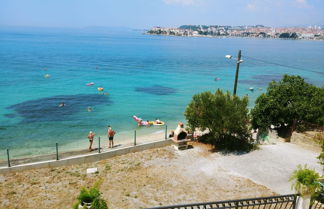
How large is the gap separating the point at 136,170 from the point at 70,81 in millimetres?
40015

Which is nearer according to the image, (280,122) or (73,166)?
(73,166)

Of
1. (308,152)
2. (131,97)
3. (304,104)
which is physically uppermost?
(304,104)

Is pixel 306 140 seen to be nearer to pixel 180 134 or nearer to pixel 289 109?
pixel 289 109

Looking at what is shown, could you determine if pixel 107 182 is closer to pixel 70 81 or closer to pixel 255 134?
pixel 255 134

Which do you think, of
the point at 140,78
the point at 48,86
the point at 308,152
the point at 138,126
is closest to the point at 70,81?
the point at 48,86

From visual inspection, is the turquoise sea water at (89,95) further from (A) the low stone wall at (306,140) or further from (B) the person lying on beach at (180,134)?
(A) the low stone wall at (306,140)

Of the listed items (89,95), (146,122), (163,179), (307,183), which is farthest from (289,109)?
(89,95)

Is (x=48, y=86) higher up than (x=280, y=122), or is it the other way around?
(x=280, y=122)

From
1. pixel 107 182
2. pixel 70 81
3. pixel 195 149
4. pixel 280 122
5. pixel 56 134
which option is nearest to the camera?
pixel 107 182

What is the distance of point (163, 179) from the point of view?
13.9 metres

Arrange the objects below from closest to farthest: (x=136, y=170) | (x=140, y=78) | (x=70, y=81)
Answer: (x=136, y=170)
(x=70, y=81)
(x=140, y=78)

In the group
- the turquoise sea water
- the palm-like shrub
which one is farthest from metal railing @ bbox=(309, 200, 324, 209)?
the turquoise sea water

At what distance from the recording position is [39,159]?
54.4ft

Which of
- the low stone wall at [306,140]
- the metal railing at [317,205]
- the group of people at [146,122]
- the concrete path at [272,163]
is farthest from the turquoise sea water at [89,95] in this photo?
the metal railing at [317,205]
